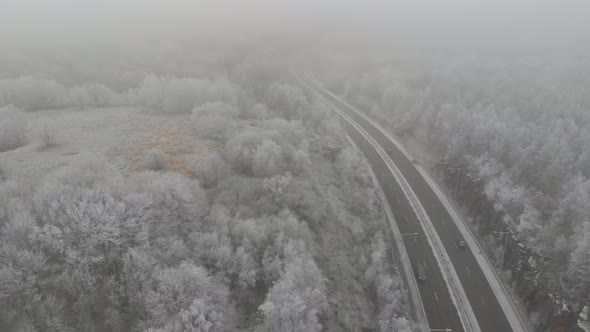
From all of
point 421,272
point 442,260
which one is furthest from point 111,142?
point 442,260

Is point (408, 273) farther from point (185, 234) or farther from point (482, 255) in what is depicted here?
point (185, 234)

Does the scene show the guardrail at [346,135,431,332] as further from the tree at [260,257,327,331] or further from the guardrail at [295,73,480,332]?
the tree at [260,257,327,331]

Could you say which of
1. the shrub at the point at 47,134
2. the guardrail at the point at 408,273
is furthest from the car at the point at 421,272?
the shrub at the point at 47,134

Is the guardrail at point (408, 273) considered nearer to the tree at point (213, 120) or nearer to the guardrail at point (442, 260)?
the guardrail at point (442, 260)

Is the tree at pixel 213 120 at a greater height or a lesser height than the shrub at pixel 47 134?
greater

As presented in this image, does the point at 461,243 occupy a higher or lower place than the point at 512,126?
lower
